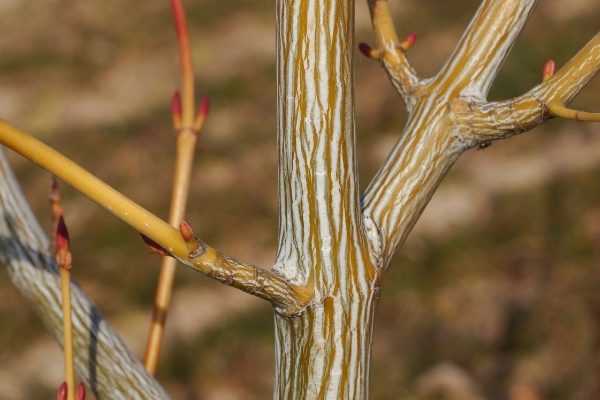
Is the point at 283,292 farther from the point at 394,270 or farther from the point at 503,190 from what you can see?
the point at 503,190

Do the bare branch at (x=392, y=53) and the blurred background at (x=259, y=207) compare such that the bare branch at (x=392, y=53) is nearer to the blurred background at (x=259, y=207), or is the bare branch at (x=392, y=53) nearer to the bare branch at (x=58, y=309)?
the bare branch at (x=58, y=309)

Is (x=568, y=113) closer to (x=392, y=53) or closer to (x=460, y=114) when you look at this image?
(x=460, y=114)

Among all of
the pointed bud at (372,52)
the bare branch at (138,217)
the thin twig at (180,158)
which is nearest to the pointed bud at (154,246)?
the bare branch at (138,217)

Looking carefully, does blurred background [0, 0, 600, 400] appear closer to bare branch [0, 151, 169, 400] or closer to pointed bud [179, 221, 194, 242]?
bare branch [0, 151, 169, 400]

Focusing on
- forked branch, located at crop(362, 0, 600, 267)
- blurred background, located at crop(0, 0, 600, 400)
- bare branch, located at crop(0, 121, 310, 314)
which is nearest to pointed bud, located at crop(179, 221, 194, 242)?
bare branch, located at crop(0, 121, 310, 314)

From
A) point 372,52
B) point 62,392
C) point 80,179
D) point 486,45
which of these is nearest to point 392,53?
point 372,52
